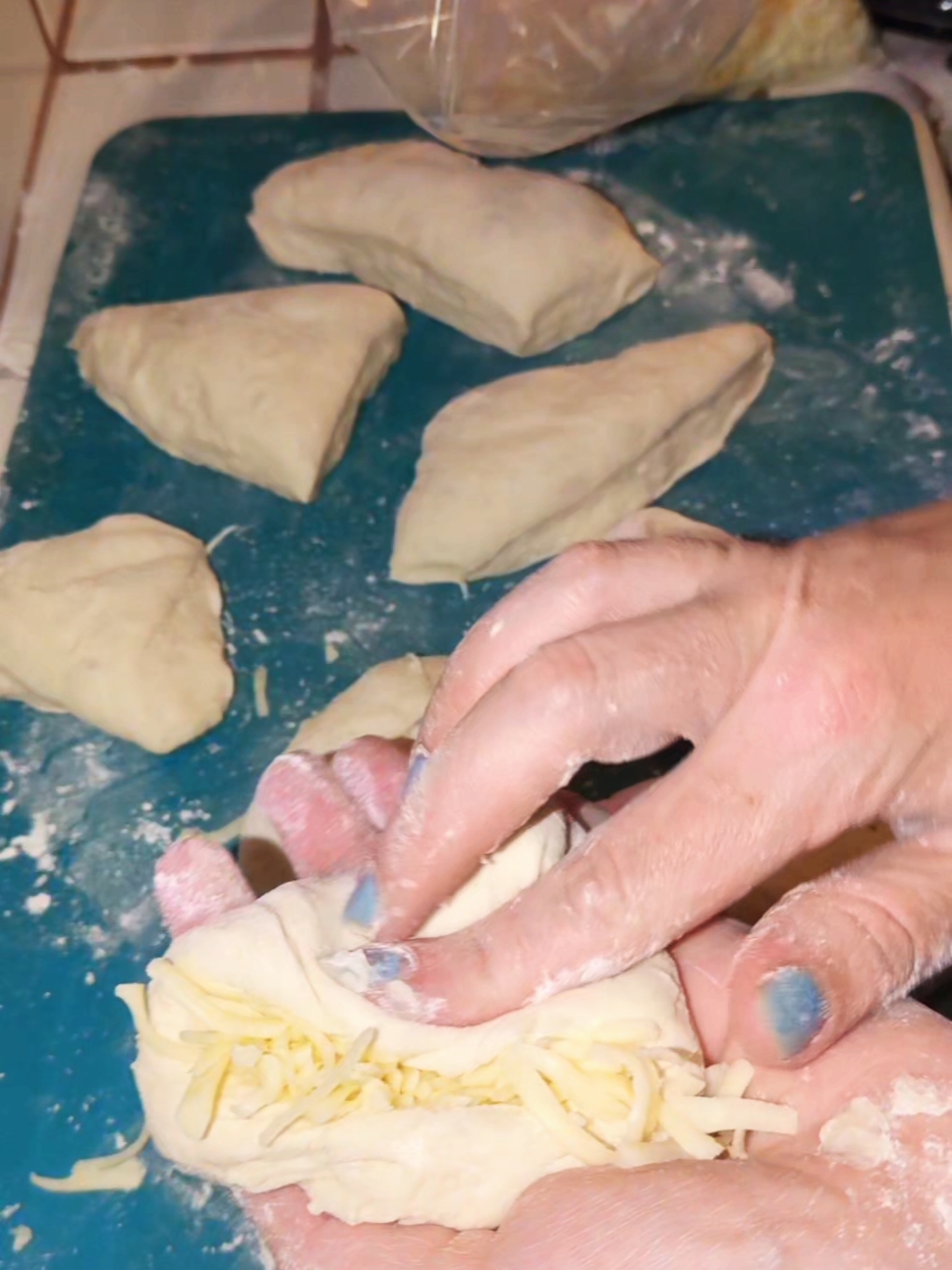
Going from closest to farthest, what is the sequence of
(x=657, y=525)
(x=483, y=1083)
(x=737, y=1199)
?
(x=737, y=1199), (x=483, y=1083), (x=657, y=525)

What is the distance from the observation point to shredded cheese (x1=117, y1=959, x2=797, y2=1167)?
74cm

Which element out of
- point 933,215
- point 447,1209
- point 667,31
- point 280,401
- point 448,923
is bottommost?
point 447,1209

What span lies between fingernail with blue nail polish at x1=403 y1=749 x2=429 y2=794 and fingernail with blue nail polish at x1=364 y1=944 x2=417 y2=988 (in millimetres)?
101

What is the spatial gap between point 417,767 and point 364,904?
0.33ft

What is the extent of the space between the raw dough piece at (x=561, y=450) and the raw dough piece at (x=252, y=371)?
11 centimetres

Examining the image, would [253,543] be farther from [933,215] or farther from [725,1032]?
[933,215]

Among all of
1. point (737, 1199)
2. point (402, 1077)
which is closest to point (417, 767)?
point (402, 1077)

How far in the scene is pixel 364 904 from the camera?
81cm

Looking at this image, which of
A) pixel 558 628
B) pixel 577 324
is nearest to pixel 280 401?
pixel 577 324

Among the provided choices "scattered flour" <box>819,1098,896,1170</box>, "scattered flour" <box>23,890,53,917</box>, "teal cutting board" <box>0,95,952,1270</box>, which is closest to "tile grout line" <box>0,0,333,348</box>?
"teal cutting board" <box>0,95,952,1270</box>

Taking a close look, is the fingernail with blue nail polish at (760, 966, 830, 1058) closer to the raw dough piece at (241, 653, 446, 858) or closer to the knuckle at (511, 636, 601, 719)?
the knuckle at (511, 636, 601, 719)

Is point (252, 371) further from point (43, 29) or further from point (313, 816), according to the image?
point (43, 29)

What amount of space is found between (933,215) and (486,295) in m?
0.57

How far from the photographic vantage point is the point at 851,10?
4.89ft
